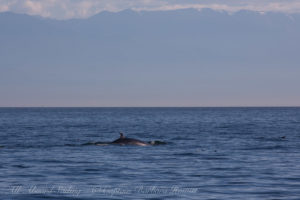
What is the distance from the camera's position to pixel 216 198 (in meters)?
21.5

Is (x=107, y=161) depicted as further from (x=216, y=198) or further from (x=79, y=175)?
(x=216, y=198)

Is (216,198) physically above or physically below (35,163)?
below

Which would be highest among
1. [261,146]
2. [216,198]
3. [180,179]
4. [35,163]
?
[261,146]

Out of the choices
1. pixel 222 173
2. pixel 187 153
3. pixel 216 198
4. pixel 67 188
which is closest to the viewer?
pixel 216 198

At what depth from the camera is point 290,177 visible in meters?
26.6

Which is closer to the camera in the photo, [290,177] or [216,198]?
[216,198]

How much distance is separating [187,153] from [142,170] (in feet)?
31.2

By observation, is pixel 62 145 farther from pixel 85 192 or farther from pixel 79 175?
pixel 85 192

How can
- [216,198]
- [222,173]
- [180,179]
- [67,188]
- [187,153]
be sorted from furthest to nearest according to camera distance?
[187,153] < [222,173] < [180,179] < [67,188] < [216,198]

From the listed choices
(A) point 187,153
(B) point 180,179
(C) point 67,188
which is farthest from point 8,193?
(A) point 187,153

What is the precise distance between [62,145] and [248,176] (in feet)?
68.1

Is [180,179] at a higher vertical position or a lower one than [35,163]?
lower

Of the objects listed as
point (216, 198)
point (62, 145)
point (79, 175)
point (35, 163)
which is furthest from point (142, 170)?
point (62, 145)

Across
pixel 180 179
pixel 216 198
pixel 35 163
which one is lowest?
pixel 216 198
